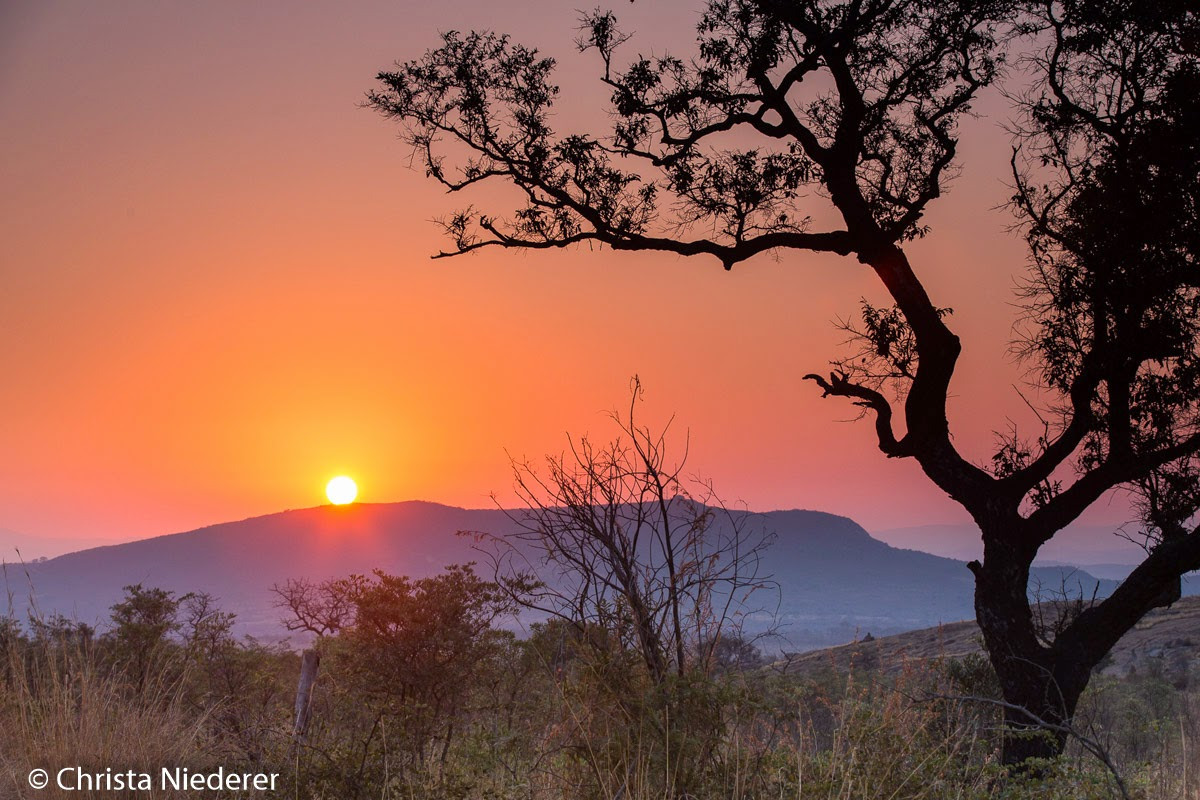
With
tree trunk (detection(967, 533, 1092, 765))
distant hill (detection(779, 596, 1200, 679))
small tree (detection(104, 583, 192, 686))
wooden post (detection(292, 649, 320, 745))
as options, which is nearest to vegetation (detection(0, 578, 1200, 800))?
wooden post (detection(292, 649, 320, 745))

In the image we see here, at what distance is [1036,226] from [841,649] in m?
32.2

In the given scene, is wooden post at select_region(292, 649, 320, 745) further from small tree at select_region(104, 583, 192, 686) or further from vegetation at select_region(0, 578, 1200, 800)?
small tree at select_region(104, 583, 192, 686)

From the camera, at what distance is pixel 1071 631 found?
30.3 ft

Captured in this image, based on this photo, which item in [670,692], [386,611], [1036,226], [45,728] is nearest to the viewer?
[670,692]

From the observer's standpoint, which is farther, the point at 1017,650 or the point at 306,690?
the point at 1017,650

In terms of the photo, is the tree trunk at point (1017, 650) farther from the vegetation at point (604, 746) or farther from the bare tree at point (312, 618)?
the bare tree at point (312, 618)

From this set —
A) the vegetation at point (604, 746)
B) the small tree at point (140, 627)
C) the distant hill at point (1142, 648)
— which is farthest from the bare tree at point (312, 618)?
the distant hill at point (1142, 648)

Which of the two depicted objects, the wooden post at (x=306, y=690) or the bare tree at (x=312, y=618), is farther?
the bare tree at (x=312, y=618)

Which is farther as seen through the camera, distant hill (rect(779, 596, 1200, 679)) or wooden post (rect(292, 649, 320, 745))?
distant hill (rect(779, 596, 1200, 679))

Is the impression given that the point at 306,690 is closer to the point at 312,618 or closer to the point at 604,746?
the point at 604,746

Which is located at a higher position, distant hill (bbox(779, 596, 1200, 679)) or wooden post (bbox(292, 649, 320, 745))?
wooden post (bbox(292, 649, 320, 745))

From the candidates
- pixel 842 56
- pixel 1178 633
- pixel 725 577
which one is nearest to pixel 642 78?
pixel 842 56

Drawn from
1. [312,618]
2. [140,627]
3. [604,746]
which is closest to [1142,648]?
[312,618]

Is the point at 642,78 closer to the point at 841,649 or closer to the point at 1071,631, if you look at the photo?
the point at 1071,631
